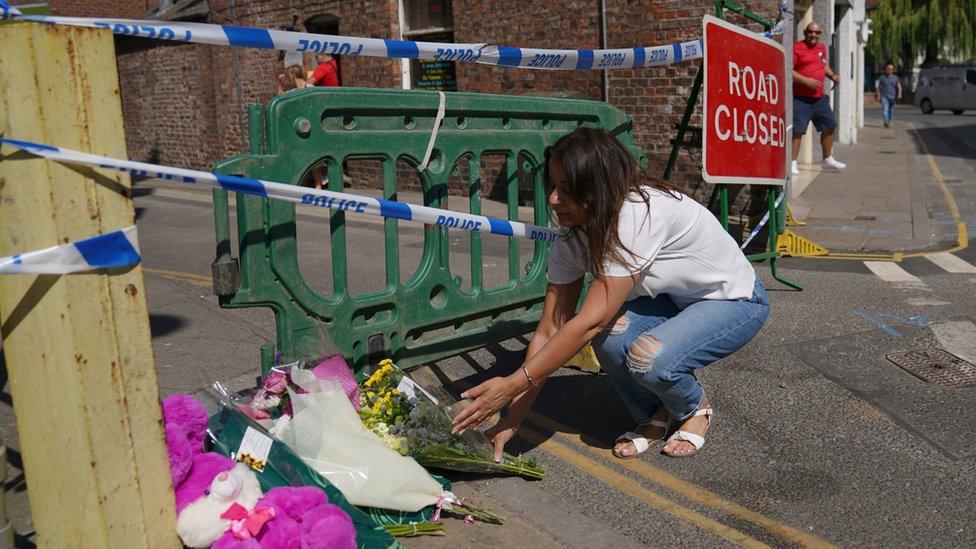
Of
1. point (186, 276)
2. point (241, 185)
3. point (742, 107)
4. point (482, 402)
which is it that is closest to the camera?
point (241, 185)

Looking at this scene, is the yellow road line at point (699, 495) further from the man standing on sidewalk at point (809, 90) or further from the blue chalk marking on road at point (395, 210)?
the man standing on sidewalk at point (809, 90)

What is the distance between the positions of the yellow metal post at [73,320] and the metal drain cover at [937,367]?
3.81 metres

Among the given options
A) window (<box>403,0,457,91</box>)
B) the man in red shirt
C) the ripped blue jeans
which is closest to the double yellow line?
the ripped blue jeans

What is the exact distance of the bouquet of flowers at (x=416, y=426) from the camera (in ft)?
10.7

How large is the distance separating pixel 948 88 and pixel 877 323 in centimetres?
3853

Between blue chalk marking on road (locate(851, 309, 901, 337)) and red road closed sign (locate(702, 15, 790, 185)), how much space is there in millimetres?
1005

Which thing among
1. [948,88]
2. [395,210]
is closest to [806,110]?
[395,210]

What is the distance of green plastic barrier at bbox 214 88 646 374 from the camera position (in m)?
3.27

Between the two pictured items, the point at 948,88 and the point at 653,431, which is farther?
the point at 948,88

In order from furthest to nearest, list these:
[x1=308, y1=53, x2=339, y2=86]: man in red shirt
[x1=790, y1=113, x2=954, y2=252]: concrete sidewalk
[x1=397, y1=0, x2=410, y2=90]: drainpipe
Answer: [x1=397, y1=0, x2=410, y2=90]: drainpipe < [x1=308, y1=53, x2=339, y2=86]: man in red shirt < [x1=790, y1=113, x2=954, y2=252]: concrete sidewalk

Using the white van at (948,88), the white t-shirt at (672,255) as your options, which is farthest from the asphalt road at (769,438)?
the white van at (948,88)

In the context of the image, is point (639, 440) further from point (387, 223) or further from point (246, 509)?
point (246, 509)

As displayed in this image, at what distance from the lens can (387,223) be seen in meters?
3.85

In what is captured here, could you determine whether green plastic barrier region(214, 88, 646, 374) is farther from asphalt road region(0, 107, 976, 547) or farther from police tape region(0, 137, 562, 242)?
asphalt road region(0, 107, 976, 547)
